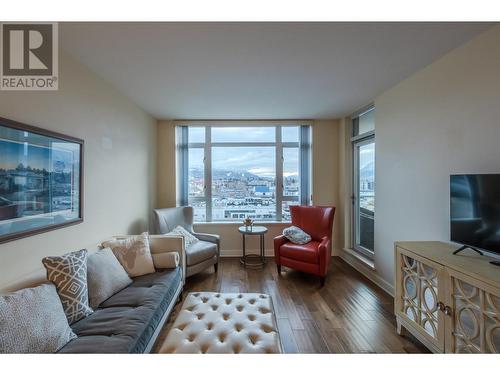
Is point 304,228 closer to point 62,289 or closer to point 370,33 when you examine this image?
point 370,33

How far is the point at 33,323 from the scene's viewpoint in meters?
1.17

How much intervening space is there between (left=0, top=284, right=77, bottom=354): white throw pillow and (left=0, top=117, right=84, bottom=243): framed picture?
45cm

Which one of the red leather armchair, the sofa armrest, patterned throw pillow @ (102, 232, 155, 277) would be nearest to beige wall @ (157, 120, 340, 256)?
the red leather armchair

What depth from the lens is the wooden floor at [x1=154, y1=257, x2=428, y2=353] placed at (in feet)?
5.95

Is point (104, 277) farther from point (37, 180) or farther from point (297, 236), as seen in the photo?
point (297, 236)

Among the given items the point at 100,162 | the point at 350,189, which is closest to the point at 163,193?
the point at 100,162

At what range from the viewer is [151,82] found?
2473 mm

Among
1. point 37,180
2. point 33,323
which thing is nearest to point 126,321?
point 33,323

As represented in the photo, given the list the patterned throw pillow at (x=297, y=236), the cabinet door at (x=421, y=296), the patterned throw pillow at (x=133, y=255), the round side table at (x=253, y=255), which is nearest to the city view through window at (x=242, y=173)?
the round side table at (x=253, y=255)

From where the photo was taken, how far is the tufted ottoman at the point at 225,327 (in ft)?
4.23

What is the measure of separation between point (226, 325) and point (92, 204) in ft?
5.93

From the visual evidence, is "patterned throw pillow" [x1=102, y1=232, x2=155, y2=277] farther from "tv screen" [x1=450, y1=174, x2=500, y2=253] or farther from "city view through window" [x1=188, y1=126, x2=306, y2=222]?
"tv screen" [x1=450, y1=174, x2=500, y2=253]

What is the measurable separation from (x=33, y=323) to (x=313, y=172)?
3848 mm

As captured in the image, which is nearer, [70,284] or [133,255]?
[70,284]
